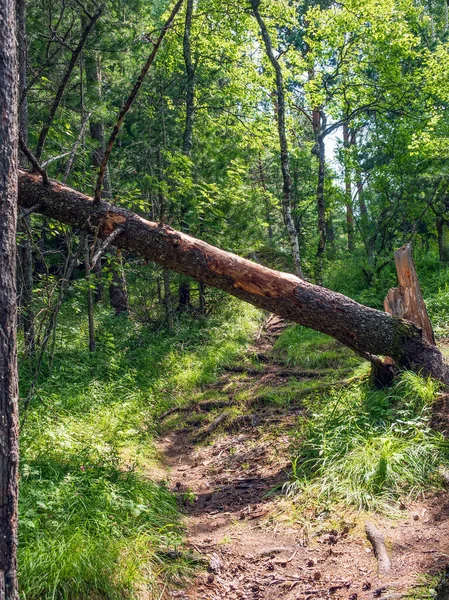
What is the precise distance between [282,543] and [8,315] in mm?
2941

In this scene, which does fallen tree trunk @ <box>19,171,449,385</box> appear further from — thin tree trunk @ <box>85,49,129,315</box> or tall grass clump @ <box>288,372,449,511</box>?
thin tree trunk @ <box>85,49,129,315</box>

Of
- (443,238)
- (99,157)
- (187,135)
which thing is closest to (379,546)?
(99,157)

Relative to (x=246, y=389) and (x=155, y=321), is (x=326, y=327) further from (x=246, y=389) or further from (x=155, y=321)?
(x=155, y=321)

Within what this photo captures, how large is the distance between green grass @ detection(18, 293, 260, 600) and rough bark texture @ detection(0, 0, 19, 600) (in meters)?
0.79

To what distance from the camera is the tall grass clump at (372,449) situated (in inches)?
169

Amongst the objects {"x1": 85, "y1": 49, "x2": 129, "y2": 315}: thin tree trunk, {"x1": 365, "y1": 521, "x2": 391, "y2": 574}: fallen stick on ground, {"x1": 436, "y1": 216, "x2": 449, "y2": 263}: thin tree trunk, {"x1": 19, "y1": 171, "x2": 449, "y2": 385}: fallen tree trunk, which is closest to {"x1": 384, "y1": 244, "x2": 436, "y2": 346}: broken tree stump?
{"x1": 19, "y1": 171, "x2": 449, "y2": 385}: fallen tree trunk

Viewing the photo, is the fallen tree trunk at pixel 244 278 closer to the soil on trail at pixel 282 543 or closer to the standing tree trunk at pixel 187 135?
the soil on trail at pixel 282 543

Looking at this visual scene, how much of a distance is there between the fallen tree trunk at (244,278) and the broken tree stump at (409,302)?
42 cm

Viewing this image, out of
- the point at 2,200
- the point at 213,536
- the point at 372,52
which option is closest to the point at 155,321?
the point at 213,536

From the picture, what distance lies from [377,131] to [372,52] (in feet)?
9.56

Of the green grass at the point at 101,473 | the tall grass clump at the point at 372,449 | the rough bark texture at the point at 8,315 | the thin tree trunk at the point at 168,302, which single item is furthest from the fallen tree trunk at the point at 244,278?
the thin tree trunk at the point at 168,302

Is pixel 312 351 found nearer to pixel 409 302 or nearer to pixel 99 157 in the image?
pixel 409 302

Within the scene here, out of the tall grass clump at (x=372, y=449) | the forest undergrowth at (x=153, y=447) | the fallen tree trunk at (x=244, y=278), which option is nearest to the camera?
the forest undergrowth at (x=153, y=447)

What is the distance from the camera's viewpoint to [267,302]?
234 inches
